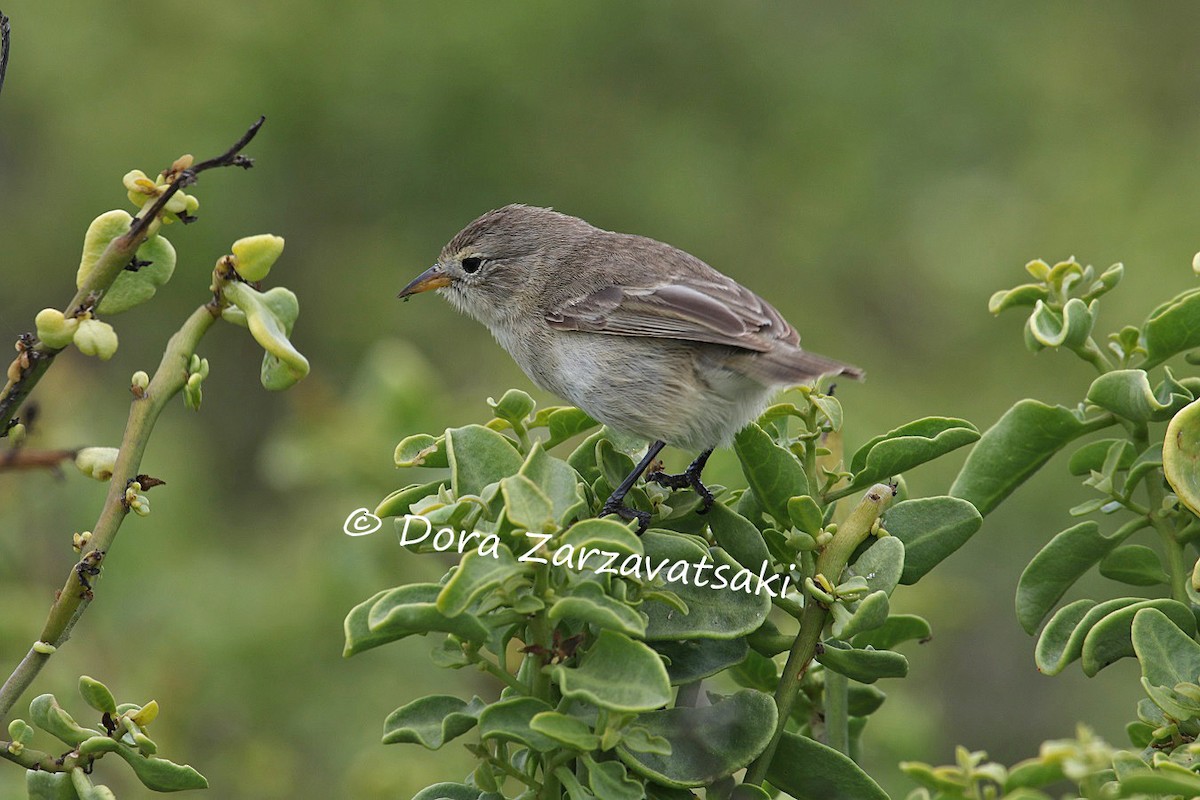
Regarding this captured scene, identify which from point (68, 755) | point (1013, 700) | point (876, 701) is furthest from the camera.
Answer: point (1013, 700)

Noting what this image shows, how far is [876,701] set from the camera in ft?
8.64

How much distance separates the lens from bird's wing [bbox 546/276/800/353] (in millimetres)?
4023

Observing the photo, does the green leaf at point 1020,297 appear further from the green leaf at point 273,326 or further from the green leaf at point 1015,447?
the green leaf at point 273,326

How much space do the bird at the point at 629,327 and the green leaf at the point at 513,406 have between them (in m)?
0.71

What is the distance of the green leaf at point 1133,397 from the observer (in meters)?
2.27

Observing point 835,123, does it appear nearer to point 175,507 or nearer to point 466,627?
point 175,507

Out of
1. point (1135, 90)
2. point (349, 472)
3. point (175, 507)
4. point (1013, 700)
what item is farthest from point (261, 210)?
point (1135, 90)

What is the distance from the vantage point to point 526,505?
1.98 metres

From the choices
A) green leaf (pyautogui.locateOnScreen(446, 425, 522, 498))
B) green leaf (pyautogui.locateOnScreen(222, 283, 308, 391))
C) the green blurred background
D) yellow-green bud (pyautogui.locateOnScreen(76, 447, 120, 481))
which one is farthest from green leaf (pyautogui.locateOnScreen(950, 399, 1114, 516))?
the green blurred background

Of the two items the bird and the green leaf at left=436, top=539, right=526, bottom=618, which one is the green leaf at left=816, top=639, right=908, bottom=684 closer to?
the green leaf at left=436, top=539, right=526, bottom=618

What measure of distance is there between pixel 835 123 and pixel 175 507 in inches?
Result: 248

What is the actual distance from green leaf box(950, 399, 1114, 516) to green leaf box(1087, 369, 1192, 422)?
0.08 m

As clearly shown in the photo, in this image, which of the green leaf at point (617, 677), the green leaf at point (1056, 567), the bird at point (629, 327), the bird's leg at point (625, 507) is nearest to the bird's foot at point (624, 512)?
the bird's leg at point (625, 507)

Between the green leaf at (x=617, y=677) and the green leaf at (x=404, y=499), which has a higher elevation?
the green leaf at (x=404, y=499)
